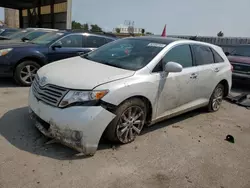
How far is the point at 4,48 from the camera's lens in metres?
5.88

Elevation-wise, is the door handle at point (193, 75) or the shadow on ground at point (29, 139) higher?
the door handle at point (193, 75)

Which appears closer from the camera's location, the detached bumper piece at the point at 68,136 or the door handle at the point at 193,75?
the detached bumper piece at the point at 68,136

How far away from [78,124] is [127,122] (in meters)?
0.81

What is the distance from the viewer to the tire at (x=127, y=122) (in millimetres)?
3260

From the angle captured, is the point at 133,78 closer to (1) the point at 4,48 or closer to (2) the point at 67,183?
(2) the point at 67,183

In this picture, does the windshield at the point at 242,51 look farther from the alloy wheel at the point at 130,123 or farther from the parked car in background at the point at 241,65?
the alloy wheel at the point at 130,123

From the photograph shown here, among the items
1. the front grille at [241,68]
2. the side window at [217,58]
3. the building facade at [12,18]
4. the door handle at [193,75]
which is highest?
the building facade at [12,18]

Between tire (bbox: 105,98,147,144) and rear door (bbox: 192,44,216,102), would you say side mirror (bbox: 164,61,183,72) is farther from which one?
rear door (bbox: 192,44,216,102)

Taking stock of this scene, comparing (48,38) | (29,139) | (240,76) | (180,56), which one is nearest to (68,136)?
(29,139)

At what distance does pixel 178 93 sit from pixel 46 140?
2.26m

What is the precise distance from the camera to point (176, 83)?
13.2 ft

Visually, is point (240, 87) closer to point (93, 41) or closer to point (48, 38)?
point (93, 41)

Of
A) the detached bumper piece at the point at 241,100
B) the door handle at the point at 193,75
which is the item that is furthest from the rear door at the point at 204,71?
the detached bumper piece at the point at 241,100

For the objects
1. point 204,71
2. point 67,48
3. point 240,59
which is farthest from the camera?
point 240,59
